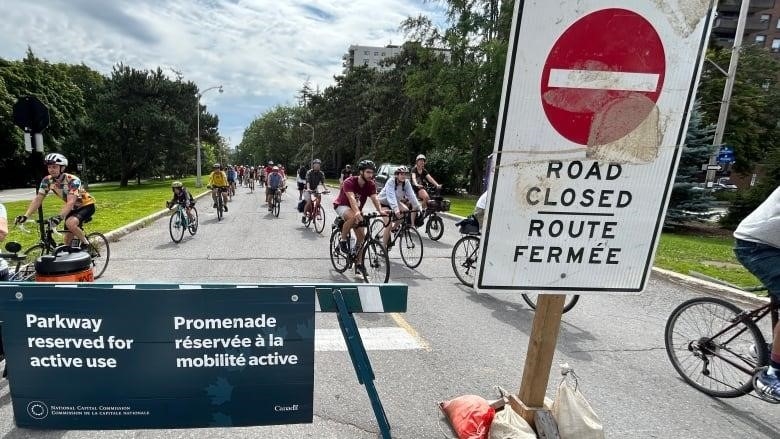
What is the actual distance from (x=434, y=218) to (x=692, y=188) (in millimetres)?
9869

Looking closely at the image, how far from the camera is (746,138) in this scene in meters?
33.4

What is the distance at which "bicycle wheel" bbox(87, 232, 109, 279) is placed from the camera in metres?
6.85

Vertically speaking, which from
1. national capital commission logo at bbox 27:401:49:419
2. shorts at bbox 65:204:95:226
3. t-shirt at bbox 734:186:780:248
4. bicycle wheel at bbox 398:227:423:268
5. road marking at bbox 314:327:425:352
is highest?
t-shirt at bbox 734:186:780:248

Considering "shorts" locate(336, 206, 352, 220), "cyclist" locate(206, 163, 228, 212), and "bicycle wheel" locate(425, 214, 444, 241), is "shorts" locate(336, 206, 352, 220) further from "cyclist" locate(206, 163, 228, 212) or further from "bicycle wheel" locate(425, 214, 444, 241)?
"cyclist" locate(206, 163, 228, 212)

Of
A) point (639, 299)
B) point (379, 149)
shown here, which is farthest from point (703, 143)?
point (379, 149)

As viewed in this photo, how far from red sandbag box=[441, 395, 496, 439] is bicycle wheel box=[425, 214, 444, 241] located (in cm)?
800

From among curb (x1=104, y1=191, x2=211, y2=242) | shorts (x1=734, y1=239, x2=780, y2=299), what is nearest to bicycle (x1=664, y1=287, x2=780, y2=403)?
shorts (x1=734, y1=239, x2=780, y2=299)

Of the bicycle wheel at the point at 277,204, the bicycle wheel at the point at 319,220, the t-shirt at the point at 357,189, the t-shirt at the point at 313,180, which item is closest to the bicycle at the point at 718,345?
the t-shirt at the point at 357,189

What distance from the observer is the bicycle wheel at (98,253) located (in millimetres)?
6848

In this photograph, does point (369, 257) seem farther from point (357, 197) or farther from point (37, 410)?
point (37, 410)

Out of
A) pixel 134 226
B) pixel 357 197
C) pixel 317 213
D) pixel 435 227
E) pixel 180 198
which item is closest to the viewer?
pixel 357 197

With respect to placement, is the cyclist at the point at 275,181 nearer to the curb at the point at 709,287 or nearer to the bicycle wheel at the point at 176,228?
the bicycle wheel at the point at 176,228

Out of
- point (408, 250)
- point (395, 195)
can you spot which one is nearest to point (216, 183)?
point (395, 195)

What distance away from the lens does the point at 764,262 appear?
3.03 m
